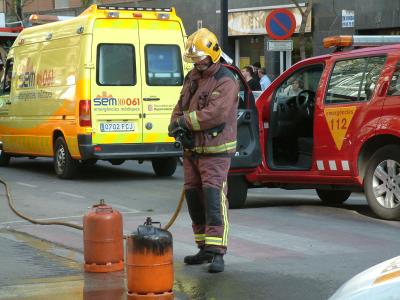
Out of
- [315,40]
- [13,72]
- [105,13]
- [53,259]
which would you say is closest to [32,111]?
[13,72]

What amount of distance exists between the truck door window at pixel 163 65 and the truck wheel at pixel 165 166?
54.9 inches

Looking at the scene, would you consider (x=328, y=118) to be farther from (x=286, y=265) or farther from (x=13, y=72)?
(x=13, y=72)

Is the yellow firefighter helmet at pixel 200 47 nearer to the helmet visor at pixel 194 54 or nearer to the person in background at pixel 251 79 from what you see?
the helmet visor at pixel 194 54

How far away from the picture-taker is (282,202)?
11.2m

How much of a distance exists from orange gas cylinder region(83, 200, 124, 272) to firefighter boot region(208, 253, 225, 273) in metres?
0.77

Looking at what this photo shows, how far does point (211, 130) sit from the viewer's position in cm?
670

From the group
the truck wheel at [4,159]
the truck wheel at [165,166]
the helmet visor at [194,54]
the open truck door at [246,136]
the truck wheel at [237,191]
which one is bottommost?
the truck wheel at [4,159]

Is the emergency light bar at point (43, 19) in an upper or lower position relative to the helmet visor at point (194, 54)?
upper

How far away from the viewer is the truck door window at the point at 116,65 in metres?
13.6

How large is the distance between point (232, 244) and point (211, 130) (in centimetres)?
172

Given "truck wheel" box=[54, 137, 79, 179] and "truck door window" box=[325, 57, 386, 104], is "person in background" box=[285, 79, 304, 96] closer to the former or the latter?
"truck door window" box=[325, 57, 386, 104]

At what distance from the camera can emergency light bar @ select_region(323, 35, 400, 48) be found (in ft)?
33.0

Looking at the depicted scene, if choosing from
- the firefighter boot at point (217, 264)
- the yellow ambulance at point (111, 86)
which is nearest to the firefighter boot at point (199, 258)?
the firefighter boot at point (217, 264)

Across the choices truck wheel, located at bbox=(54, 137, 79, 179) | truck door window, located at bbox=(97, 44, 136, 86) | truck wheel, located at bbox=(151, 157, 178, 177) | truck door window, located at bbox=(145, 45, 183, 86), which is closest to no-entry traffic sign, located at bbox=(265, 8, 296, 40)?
truck door window, located at bbox=(145, 45, 183, 86)
